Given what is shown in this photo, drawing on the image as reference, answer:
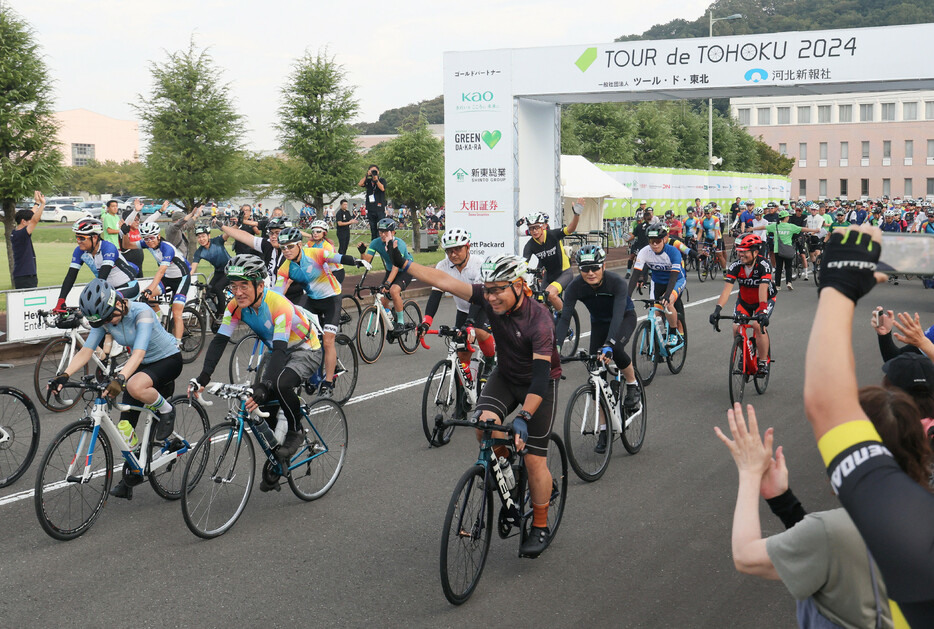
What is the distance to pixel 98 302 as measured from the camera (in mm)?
6559

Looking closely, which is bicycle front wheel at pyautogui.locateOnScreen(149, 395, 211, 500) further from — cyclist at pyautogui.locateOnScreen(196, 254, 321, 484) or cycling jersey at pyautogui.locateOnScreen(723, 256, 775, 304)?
cycling jersey at pyautogui.locateOnScreen(723, 256, 775, 304)

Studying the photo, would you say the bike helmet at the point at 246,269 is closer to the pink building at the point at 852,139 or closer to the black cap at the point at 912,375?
the black cap at the point at 912,375

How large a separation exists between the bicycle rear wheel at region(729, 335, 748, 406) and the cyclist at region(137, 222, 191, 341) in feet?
25.1

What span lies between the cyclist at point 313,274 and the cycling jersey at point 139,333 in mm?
3607

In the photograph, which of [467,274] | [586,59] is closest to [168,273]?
[467,274]

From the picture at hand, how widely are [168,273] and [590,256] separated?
740 centimetres

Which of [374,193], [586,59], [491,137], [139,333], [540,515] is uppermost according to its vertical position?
[586,59]

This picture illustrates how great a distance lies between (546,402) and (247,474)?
7.57ft

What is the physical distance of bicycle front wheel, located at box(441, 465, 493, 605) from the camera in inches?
195

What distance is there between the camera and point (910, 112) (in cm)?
10662

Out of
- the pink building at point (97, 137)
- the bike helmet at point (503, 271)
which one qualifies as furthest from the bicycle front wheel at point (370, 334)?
the pink building at point (97, 137)

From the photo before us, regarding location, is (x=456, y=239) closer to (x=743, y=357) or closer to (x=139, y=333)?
(x=139, y=333)

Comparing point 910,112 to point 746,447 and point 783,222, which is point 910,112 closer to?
point 783,222

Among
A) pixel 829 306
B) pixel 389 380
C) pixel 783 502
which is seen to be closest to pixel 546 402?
pixel 783 502
